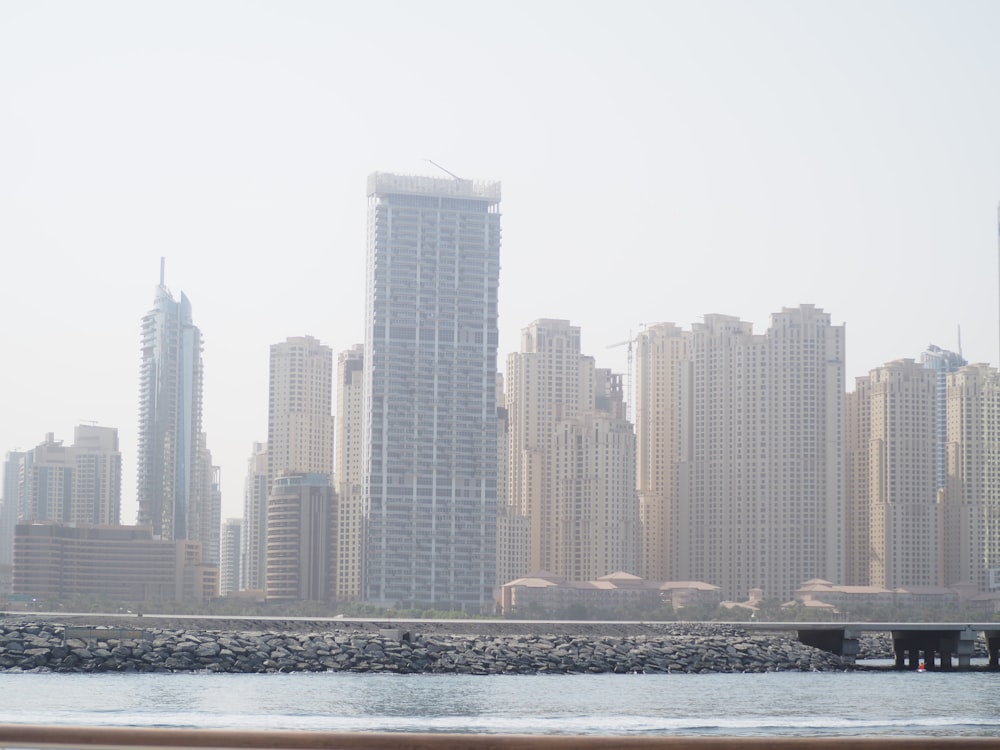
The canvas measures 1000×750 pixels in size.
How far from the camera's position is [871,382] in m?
189

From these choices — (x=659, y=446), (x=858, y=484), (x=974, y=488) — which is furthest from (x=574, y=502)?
(x=974, y=488)

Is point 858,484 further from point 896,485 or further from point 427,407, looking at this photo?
point 427,407

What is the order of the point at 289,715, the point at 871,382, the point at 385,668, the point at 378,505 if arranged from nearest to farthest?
the point at 289,715 → the point at 385,668 → the point at 378,505 → the point at 871,382

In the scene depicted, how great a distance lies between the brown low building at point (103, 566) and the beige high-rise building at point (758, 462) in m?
56.5

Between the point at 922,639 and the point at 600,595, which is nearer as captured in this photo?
the point at 922,639

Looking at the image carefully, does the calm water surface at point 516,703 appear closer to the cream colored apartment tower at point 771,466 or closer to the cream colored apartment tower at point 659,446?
Result: the cream colored apartment tower at point 771,466

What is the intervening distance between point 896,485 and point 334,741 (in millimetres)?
183282

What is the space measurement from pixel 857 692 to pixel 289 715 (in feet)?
69.1

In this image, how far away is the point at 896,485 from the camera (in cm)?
18275

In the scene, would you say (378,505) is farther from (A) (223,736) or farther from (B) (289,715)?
(A) (223,736)

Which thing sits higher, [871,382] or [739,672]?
[871,382]

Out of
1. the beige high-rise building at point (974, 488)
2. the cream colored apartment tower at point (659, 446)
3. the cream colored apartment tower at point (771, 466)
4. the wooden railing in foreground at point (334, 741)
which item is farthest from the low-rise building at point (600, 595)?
the wooden railing in foreground at point (334, 741)

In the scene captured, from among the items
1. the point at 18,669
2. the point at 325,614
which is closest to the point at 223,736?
the point at 18,669

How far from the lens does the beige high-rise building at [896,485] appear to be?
181 m
